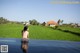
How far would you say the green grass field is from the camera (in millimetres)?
7101

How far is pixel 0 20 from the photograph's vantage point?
6773 millimetres

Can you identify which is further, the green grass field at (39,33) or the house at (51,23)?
the green grass field at (39,33)

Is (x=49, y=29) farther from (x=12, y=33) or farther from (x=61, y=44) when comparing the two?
(x=12, y=33)

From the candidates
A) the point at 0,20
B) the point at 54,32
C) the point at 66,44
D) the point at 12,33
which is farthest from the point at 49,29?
the point at 0,20

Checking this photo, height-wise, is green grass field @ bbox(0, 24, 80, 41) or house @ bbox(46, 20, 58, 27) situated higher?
house @ bbox(46, 20, 58, 27)

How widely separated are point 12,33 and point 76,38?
2.07 meters

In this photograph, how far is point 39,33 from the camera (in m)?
7.68

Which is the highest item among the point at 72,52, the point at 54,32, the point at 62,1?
the point at 62,1

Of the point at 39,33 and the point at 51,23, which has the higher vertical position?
the point at 51,23

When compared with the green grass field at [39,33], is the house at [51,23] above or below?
above

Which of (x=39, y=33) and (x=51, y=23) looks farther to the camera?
(x=39, y=33)

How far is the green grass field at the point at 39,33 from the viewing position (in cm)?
710

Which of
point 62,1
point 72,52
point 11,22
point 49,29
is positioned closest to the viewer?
point 72,52

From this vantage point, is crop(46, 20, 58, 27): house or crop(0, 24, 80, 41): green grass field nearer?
crop(46, 20, 58, 27): house
